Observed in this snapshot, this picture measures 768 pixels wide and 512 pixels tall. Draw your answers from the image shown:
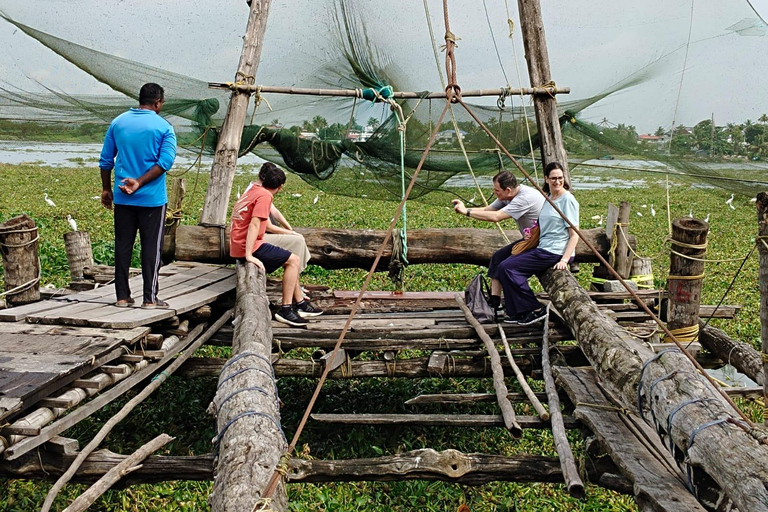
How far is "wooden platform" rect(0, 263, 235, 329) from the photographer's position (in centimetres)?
438

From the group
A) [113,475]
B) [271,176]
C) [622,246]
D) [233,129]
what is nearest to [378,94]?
[233,129]

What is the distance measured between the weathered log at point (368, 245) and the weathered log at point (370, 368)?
145 centimetres

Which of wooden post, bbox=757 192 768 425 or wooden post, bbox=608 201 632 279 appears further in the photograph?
wooden post, bbox=608 201 632 279

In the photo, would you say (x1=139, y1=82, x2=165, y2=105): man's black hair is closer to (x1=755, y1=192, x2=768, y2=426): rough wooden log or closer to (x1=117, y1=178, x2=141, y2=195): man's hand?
(x1=117, y1=178, x2=141, y2=195): man's hand

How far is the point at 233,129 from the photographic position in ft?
21.2

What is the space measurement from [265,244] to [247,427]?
2.59 m

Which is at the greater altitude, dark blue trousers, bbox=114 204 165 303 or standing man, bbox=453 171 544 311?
standing man, bbox=453 171 544 311

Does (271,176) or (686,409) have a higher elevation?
(271,176)

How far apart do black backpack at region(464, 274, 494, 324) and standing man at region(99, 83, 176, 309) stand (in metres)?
2.32

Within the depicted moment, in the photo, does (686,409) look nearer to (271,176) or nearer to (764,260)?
(764,260)

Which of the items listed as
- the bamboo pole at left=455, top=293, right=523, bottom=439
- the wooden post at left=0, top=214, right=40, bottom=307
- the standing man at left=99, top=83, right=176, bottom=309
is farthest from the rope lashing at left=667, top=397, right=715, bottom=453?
the wooden post at left=0, top=214, right=40, bottom=307

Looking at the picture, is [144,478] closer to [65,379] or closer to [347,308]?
[65,379]

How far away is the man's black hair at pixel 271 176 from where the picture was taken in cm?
528

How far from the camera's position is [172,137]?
4.75 metres
